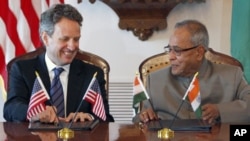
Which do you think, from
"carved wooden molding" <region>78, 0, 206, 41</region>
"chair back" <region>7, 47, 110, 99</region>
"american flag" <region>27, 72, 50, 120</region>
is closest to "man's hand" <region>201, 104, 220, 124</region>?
"chair back" <region>7, 47, 110, 99</region>

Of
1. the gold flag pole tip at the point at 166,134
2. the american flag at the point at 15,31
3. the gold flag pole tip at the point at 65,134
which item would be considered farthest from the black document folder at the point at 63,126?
the american flag at the point at 15,31

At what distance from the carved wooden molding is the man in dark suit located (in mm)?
1357

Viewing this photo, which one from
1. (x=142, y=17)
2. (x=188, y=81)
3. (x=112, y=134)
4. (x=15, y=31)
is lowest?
(x=112, y=134)

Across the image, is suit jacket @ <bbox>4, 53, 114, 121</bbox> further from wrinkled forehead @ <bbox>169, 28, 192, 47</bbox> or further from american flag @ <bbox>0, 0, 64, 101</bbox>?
american flag @ <bbox>0, 0, 64, 101</bbox>

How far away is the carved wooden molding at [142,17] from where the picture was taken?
4.29 m

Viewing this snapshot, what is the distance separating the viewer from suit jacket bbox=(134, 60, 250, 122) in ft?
9.68

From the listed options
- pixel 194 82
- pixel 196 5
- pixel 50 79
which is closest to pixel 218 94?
pixel 194 82

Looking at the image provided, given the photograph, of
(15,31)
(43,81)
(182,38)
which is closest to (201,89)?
(182,38)

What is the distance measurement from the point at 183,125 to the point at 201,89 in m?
0.51

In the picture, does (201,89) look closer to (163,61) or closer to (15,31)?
(163,61)

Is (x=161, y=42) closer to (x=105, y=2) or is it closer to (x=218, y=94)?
(x=105, y=2)

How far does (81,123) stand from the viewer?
263 cm

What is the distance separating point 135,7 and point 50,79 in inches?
60.5

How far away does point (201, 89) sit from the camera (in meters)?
3.01
